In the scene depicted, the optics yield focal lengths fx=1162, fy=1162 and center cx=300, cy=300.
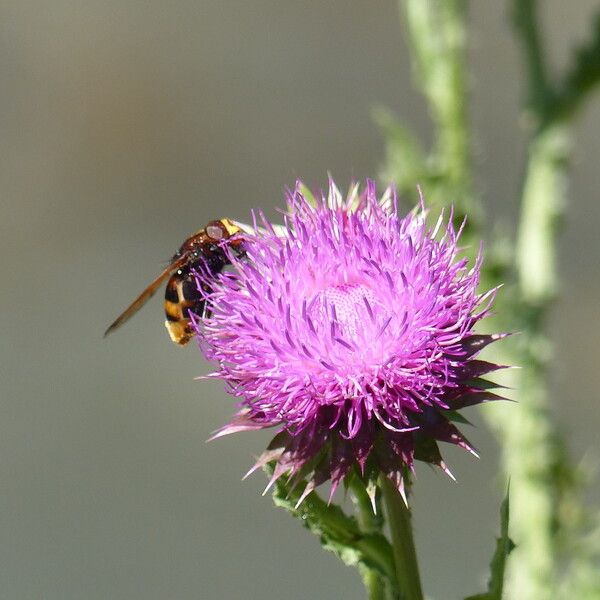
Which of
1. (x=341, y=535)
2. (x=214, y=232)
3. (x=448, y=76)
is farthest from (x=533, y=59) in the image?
(x=341, y=535)

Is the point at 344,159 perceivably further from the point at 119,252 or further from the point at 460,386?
the point at 460,386

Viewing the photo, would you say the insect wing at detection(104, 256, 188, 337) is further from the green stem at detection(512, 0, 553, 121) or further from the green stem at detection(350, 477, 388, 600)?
the green stem at detection(512, 0, 553, 121)

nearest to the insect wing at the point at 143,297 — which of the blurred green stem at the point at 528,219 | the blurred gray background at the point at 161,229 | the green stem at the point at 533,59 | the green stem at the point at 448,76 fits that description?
the blurred green stem at the point at 528,219

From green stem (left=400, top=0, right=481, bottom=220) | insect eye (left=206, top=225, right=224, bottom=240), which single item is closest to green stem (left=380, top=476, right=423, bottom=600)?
insect eye (left=206, top=225, right=224, bottom=240)

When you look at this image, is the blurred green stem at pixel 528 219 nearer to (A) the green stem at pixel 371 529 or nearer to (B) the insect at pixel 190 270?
(B) the insect at pixel 190 270

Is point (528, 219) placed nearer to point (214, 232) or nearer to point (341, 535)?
point (214, 232)

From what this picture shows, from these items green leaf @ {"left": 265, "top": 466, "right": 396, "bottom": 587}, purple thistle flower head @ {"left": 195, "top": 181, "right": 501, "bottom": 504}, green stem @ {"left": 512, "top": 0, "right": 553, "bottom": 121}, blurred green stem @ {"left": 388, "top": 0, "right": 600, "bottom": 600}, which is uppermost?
green stem @ {"left": 512, "top": 0, "right": 553, "bottom": 121}

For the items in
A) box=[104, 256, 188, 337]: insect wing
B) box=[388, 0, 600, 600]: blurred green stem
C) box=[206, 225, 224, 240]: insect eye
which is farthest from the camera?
box=[388, 0, 600, 600]: blurred green stem
